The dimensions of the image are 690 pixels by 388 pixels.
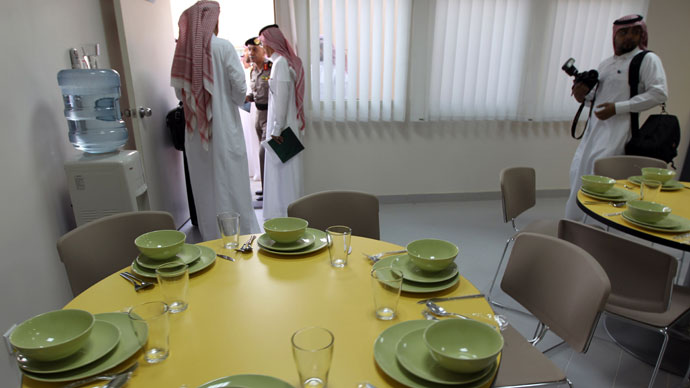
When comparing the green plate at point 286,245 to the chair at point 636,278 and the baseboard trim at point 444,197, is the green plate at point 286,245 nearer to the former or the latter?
the chair at point 636,278

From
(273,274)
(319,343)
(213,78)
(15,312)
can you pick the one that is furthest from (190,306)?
(213,78)

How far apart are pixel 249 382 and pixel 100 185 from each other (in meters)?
1.73

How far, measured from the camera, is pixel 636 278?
1.51m

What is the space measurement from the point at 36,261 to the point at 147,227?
2.32 ft

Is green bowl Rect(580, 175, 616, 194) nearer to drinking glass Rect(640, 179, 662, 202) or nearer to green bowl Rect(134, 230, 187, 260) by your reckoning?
drinking glass Rect(640, 179, 662, 202)

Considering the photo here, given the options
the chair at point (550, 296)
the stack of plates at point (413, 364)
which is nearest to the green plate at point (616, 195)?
the chair at point (550, 296)

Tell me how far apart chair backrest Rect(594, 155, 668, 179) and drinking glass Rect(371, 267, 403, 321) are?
7.62 ft

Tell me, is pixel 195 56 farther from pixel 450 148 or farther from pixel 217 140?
pixel 450 148

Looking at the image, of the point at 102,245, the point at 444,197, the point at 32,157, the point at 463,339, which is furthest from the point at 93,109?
the point at 444,197

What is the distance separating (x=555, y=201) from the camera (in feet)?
14.1

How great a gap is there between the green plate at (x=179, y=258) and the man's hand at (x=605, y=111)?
293 centimetres

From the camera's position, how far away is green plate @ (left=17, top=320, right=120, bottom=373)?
0.79 metres

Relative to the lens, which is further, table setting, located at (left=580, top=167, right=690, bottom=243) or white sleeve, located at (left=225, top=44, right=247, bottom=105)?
white sleeve, located at (left=225, top=44, right=247, bottom=105)

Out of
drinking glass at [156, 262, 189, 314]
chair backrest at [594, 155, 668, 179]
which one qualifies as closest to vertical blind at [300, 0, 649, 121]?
chair backrest at [594, 155, 668, 179]
